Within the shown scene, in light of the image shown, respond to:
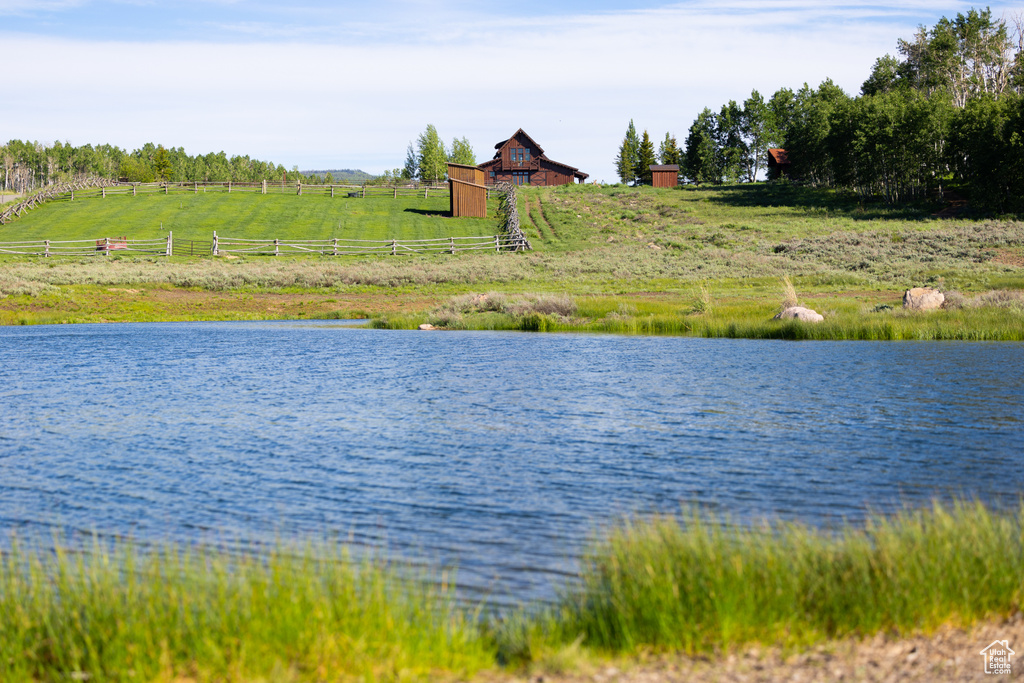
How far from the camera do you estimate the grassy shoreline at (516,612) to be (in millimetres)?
5465

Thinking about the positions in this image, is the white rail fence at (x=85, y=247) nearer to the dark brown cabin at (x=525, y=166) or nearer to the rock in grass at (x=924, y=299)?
the rock in grass at (x=924, y=299)

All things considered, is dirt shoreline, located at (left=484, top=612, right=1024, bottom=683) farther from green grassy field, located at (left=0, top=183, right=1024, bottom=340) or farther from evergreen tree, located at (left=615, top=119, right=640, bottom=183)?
evergreen tree, located at (left=615, top=119, right=640, bottom=183)

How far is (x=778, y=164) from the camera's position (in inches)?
5059

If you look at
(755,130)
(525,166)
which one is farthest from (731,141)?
(525,166)

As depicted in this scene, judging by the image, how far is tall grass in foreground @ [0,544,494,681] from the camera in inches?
211

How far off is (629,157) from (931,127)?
79.0 meters

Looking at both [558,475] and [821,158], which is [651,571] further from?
[821,158]

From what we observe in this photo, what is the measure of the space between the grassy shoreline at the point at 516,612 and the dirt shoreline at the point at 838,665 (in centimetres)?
12

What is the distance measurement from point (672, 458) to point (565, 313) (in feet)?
74.5

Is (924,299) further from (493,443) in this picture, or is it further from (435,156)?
(435,156)

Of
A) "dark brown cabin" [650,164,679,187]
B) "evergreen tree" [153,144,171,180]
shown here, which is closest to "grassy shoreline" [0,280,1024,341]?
"dark brown cabin" [650,164,679,187]

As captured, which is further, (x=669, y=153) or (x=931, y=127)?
(x=669, y=153)

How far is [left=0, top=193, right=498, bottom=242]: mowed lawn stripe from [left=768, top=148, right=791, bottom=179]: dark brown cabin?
199ft

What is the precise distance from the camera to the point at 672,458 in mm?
12703
